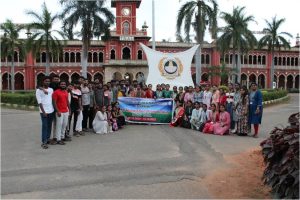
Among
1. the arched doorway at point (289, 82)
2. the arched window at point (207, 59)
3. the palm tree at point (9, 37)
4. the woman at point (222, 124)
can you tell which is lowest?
the woman at point (222, 124)

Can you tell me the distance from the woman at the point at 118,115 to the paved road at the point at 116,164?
1060 millimetres

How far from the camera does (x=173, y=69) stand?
14.3 m

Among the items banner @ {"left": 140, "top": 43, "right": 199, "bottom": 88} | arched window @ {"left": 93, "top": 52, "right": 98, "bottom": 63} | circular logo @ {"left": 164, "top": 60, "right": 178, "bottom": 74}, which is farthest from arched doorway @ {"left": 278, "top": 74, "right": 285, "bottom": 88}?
circular logo @ {"left": 164, "top": 60, "right": 178, "bottom": 74}

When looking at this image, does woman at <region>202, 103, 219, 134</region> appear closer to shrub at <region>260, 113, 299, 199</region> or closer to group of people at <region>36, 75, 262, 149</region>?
group of people at <region>36, 75, 262, 149</region>

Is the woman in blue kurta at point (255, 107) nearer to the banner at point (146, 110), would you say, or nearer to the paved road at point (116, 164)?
the paved road at point (116, 164)

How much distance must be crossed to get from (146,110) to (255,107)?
147 inches

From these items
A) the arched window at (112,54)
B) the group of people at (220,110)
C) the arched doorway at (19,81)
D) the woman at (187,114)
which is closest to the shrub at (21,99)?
the group of people at (220,110)

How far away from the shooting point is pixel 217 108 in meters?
10.7

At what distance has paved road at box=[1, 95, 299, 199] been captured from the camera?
5.19 metres

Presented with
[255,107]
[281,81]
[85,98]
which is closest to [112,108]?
[85,98]

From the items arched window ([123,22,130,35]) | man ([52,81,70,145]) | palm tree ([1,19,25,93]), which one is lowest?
man ([52,81,70,145])

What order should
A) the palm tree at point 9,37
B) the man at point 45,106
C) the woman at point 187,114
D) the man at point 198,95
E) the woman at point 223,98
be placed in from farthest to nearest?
1. the palm tree at point 9,37
2. the man at point 198,95
3. the woman at point 187,114
4. the woman at point 223,98
5. the man at point 45,106

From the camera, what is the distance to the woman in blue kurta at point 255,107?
10117mm

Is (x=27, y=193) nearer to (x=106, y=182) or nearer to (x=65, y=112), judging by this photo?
(x=106, y=182)
